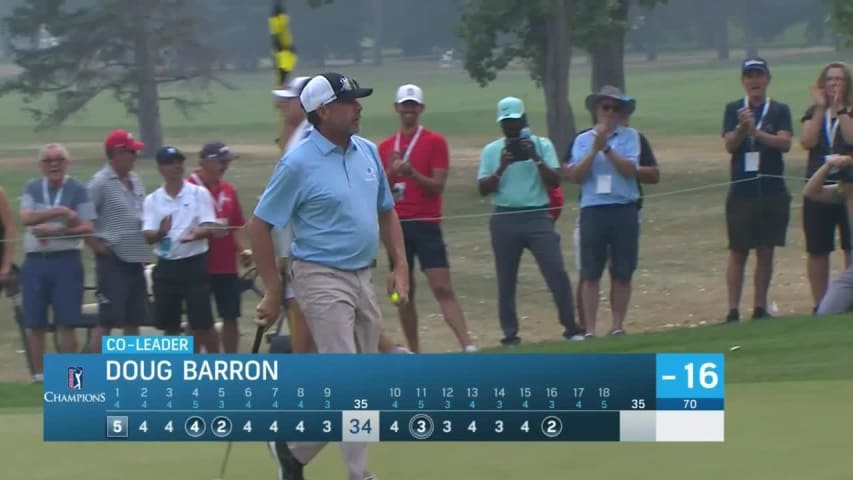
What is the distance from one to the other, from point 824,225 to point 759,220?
512 millimetres

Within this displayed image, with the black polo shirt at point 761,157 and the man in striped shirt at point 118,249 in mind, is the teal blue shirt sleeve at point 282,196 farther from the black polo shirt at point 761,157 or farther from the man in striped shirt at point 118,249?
the black polo shirt at point 761,157

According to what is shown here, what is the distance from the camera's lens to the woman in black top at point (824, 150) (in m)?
12.9

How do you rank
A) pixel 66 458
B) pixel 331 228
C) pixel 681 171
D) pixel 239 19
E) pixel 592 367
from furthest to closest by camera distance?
1. pixel 239 19
2. pixel 681 171
3. pixel 66 458
4. pixel 331 228
5. pixel 592 367

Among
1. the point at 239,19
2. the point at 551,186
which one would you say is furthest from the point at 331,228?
the point at 239,19

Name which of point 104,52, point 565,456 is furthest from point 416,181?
point 104,52

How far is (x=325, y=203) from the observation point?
7.40 meters

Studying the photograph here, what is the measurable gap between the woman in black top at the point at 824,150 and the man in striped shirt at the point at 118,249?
4.94 meters

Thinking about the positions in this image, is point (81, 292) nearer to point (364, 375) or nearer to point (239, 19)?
point (364, 375)

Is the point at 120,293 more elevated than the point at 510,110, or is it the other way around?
the point at 510,110

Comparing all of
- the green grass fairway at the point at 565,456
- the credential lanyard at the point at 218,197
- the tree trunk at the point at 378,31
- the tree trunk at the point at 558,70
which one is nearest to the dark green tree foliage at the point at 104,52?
the tree trunk at the point at 558,70

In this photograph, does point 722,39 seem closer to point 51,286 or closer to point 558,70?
point 558,70

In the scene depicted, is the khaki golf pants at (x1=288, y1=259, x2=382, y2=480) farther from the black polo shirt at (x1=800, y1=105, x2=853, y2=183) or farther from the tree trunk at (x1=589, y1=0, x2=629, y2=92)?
the tree trunk at (x1=589, y1=0, x2=629, y2=92)

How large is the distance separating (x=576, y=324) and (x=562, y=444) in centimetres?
561

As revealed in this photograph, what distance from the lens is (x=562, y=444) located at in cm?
787
